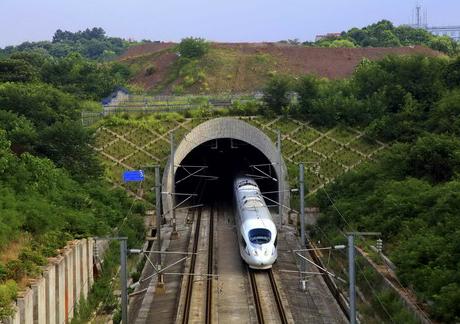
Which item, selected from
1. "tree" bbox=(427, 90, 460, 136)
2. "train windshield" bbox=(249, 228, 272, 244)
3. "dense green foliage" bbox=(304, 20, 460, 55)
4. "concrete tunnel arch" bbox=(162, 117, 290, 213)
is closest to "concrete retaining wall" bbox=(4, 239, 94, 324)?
"train windshield" bbox=(249, 228, 272, 244)

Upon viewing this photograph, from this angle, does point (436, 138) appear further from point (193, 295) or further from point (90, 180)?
point (90, 180)

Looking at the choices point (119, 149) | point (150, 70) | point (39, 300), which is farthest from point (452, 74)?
point (150, 70)

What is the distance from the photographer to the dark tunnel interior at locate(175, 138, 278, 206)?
4681 cm

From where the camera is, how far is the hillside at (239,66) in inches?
2758

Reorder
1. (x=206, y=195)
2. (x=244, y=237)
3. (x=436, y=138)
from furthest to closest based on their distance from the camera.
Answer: (x=206, y=195)
(x=436, y=138)
(x=244, y=237)

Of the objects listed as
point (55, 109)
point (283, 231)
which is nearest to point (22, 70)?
point (55, 109)

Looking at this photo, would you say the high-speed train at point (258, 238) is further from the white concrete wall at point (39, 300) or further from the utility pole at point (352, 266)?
the white concrete wall at point (39, 300)

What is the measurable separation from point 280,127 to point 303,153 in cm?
389

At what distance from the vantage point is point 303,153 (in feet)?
141

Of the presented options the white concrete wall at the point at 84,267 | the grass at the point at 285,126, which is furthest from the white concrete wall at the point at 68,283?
the grass at the point at 285,126

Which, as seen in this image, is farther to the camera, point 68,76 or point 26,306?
point 68,76

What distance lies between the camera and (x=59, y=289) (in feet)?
69.9

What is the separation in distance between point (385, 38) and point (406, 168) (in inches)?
3022

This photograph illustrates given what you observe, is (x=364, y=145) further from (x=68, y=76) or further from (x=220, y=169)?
(x=68, y=76)
